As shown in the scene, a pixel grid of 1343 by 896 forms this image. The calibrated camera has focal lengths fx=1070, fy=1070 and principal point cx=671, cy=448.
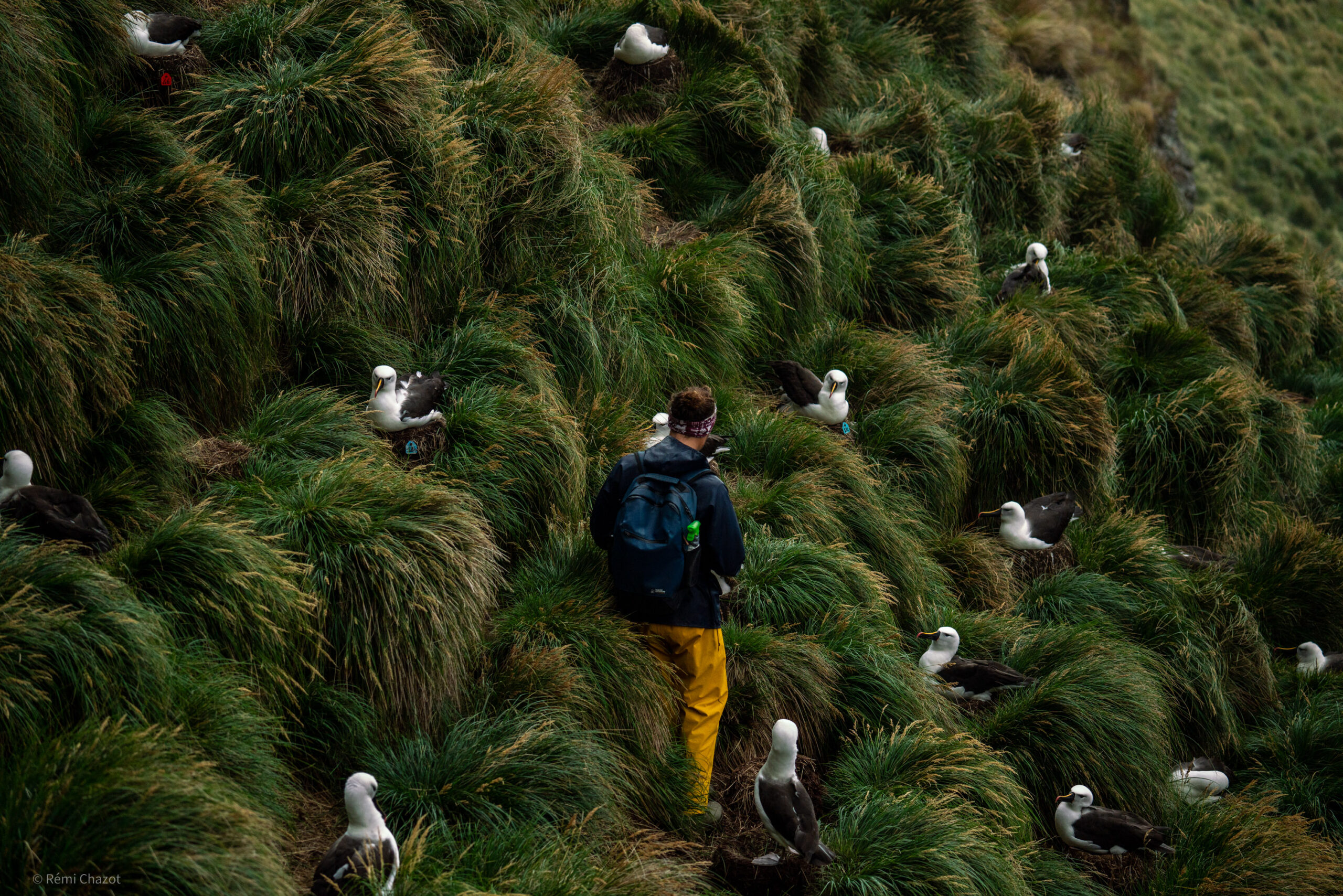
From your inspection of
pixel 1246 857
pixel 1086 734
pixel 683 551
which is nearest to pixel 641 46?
pixel 683 551

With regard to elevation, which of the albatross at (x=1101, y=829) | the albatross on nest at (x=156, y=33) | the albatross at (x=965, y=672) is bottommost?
the albatross at (x=1101, y=829)

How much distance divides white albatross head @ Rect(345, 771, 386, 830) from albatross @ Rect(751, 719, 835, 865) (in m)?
1.71

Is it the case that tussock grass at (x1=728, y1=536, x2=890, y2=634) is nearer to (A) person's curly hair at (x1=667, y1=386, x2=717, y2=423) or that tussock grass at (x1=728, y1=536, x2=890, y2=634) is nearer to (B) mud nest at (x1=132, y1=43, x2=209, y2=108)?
(A) person's curly hair at (x1=667, y1=386, x2=717, y2=423)

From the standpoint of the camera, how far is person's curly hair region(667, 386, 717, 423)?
4457mm

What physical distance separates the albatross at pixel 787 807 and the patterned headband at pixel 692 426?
1.27 meters

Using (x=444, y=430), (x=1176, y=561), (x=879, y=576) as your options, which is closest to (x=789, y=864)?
(x=879, y=576)

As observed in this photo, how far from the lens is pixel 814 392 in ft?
24.1

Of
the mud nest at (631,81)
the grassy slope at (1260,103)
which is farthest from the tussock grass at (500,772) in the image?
the grassy slope at (1260,103)

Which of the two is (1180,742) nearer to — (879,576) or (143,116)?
(879,576)

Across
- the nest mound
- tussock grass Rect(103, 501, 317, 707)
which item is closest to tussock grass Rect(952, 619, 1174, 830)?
tussock grass Rect(103, 501, 317, 707)

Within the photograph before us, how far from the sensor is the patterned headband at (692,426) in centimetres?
452

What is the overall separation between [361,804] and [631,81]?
6732 mm

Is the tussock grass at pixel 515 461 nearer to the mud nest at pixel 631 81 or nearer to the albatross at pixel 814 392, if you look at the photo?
the albatross at pixel 814 392

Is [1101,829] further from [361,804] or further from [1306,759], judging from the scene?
[361,804]
